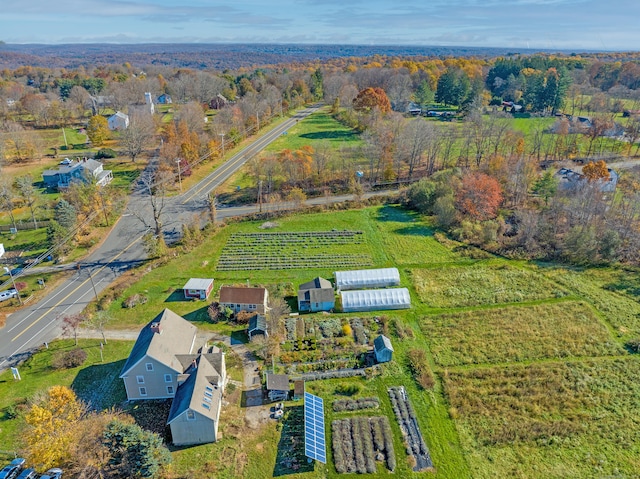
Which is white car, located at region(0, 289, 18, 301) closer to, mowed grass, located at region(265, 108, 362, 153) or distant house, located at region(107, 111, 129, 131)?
mowed grass, located at region(265, 108, 362, 153)

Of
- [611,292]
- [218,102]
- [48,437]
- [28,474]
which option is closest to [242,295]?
[48,437]

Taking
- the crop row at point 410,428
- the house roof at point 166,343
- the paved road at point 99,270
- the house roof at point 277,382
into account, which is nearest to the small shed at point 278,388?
the house roof at point 277,382

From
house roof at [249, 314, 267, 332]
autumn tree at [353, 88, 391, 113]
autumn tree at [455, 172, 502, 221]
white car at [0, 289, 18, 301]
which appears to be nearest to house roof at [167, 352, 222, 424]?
house roof at [249, 314, 267, 332]

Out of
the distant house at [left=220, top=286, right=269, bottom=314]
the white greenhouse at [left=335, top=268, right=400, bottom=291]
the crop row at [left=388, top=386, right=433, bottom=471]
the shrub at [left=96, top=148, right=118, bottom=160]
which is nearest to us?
the crop row at [left=388, top=386, right=433, bottom=471]

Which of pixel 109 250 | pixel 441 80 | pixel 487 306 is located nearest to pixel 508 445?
pixel 487 306

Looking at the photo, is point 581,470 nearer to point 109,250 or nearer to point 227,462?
point 227,462

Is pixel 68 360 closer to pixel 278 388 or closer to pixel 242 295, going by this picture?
pixel 242 295
